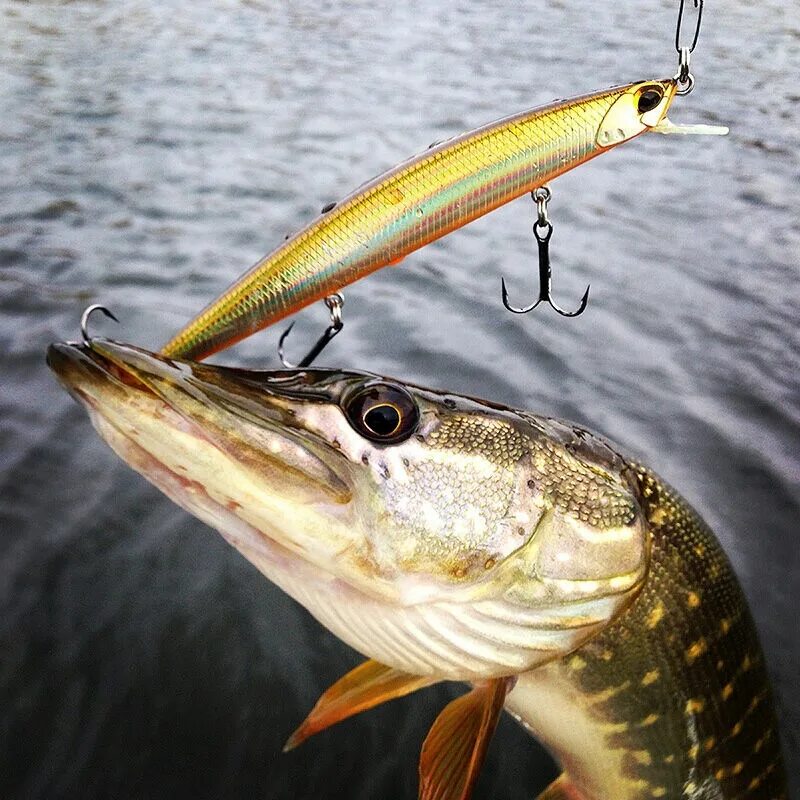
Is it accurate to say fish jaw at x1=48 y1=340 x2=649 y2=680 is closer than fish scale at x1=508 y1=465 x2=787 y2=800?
Yes

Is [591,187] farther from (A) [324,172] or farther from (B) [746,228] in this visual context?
(A) [324,172]

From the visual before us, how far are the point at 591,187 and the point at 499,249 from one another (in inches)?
64.3

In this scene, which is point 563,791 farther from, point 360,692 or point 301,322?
point 301,322

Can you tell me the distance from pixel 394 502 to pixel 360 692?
1.45 feet

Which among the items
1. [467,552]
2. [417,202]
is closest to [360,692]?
[467,552]

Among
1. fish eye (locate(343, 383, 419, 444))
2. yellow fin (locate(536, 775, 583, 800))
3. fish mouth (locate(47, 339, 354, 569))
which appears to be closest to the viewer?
fish mouth (locate(47, 339, 354, 569))

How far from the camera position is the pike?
4.70 ft

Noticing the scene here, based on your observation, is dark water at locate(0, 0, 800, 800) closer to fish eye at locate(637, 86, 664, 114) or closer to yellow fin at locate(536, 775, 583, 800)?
yellow fin at locate(536, 775, 583, 800)

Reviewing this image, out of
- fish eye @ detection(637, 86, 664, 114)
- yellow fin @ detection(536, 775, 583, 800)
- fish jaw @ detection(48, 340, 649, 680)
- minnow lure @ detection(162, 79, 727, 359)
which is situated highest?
fish eye @ detection(637, 86, 664, 114)

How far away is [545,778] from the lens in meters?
2.49

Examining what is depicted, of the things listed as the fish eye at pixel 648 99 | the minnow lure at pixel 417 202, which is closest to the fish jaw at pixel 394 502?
the minnow lure at pixel 417 202

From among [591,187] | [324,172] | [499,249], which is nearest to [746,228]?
[591,187]

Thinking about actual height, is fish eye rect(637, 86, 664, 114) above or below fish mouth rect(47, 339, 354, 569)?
above

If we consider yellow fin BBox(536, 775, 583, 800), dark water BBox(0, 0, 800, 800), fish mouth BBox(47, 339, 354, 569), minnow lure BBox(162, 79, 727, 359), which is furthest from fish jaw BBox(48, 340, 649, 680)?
dark water BBox(0, 0, 800, 800)
